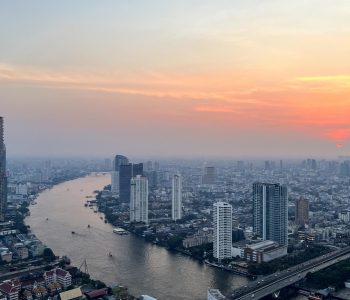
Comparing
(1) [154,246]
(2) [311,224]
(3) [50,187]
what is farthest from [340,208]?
(3) [50,187]

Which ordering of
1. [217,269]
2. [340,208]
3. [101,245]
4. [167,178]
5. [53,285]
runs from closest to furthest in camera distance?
[53,285], [217,269], [101,245], [340,208], [167,178]

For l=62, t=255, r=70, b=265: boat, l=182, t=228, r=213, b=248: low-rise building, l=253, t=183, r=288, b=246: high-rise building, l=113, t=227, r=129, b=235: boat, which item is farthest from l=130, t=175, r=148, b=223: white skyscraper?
l=62, t=255, r=70, b=265: boat

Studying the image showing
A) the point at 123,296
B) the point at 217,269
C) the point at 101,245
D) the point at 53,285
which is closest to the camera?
the point at 123,296

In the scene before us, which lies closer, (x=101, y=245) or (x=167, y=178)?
(x=101, y=245)

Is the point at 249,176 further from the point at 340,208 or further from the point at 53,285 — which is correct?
the point at 53,285

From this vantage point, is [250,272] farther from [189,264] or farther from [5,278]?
[5,278]

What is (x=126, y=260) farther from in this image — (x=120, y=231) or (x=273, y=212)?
(x=273, y=212)
